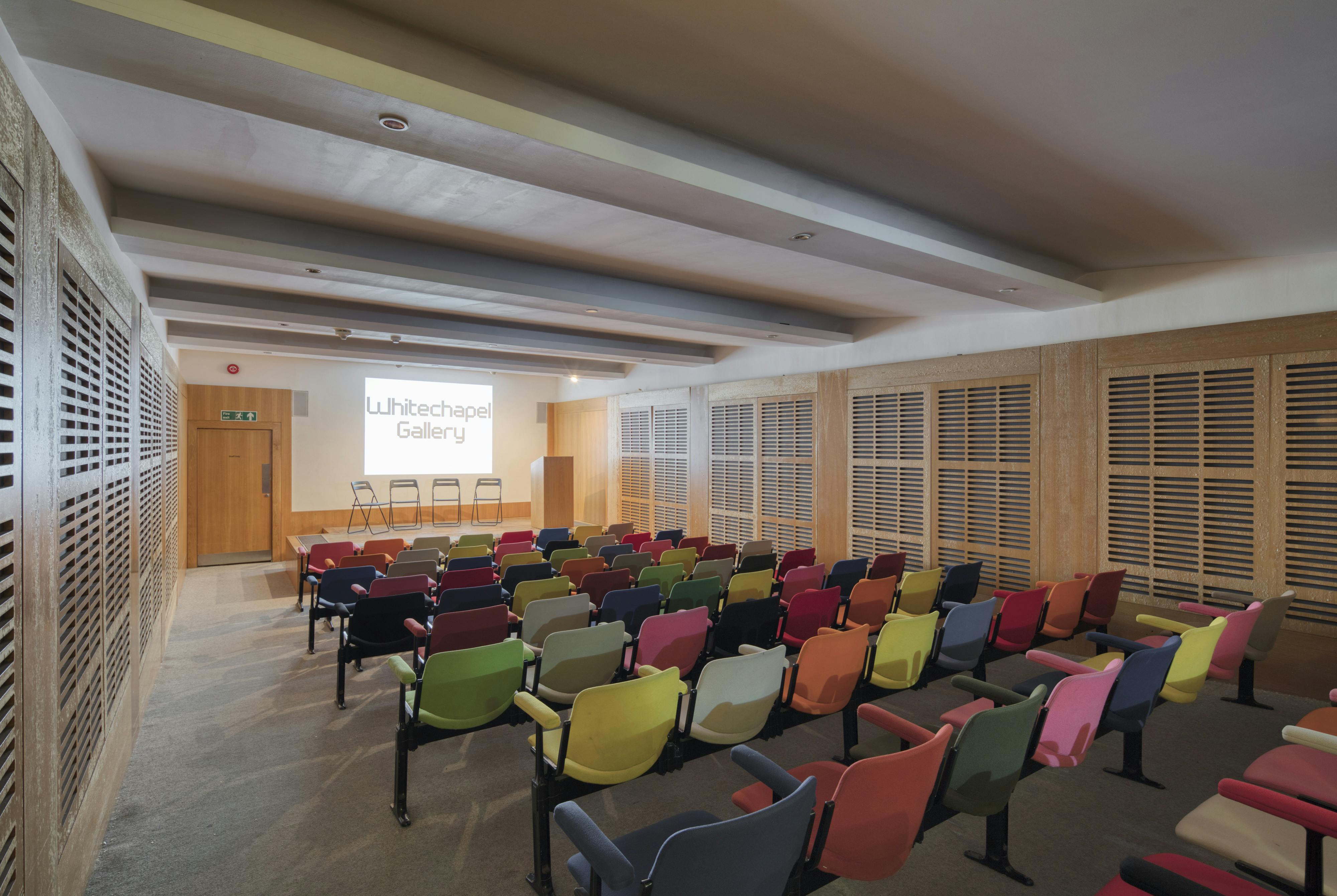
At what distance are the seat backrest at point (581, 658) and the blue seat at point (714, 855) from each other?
1.39 metres

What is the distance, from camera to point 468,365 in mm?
10625

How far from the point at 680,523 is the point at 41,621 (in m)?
9.21

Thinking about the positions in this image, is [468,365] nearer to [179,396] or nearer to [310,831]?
[179,396]

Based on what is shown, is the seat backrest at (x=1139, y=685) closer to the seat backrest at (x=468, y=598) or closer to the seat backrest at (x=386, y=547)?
the seat backrest at (x=468, y=598)

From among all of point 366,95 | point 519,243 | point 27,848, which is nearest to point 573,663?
point 27,848

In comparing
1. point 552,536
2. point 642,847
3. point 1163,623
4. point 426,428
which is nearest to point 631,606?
point 642,847

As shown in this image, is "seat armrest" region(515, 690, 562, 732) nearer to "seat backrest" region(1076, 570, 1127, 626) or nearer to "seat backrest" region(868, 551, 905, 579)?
"seat backrest" region(868, 551, 905, 579)

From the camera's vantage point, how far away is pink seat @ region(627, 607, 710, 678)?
3568mm

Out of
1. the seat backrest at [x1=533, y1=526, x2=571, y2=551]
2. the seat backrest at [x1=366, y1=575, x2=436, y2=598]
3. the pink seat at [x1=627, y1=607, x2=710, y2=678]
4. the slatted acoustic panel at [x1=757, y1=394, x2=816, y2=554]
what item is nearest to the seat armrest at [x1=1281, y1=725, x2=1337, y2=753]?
the pink seat at [x1=627, y1=607, x2=710, y2=678]

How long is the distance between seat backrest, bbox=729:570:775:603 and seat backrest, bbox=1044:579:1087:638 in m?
1.96

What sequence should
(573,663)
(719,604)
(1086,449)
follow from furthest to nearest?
(1086,449)
(719,604)
(573,663)

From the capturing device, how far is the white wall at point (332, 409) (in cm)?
1112

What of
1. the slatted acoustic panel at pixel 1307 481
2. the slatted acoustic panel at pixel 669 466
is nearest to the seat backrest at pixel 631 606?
the slatted acoustic panel at pixel 1307 481

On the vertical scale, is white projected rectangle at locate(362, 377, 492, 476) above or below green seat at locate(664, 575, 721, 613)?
above
